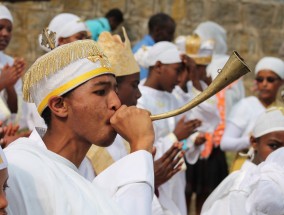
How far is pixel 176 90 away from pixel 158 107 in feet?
3.77

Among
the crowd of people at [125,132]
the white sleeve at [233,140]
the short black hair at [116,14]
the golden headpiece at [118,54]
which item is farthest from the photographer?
the short black hair at [116,14]

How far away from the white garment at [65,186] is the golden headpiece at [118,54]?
235 cm

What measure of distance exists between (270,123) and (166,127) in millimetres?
1912

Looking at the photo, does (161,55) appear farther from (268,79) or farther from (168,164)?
(168,164)

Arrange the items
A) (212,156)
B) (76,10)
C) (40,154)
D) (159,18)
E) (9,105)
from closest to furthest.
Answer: (40,154)
(9,105)
(212,156)
(159,18)
(76,10)

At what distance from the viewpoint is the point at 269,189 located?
16.8 feet

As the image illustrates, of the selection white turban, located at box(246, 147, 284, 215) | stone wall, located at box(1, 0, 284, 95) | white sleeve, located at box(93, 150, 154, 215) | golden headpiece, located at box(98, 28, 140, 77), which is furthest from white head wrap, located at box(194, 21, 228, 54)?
white sleeve, located at box(93, 150, 154, 215)

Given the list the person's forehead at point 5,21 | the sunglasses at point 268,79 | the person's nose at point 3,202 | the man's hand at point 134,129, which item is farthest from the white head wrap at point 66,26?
the person's nose at point 3,202

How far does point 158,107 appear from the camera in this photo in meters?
8.39

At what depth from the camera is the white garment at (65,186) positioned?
3.61 metres

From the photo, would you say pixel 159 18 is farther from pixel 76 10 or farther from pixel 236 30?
pixel 236 30

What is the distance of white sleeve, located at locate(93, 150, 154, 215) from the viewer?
12.5 ft

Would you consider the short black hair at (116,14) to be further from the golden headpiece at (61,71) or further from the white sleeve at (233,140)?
the golden headpiece at (61,71)

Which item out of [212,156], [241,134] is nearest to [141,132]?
[241,134]
